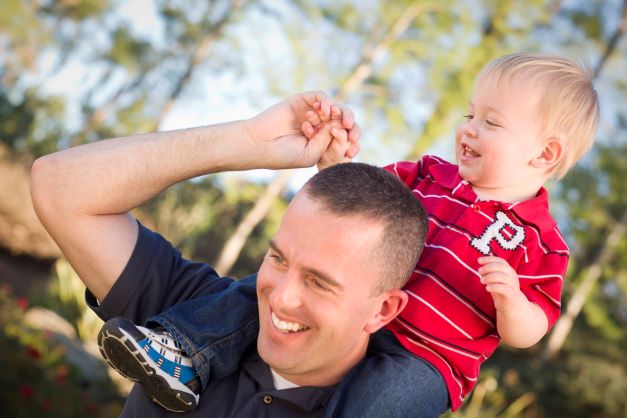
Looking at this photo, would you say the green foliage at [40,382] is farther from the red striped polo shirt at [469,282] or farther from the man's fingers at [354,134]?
the red striped polo shirt at [469,282]

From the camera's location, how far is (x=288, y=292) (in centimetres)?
210

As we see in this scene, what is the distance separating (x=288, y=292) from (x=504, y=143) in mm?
964

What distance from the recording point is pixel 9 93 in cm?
2280

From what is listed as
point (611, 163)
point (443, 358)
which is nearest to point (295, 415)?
point (443, 358)

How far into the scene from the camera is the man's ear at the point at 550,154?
2.58m

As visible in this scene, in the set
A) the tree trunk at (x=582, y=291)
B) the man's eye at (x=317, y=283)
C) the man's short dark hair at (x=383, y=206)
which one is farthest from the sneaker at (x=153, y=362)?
the tree trunk at (x=582, y=291)

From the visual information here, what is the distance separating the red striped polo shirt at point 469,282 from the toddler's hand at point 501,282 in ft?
0.50

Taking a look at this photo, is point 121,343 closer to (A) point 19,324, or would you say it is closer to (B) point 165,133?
(B) point 165,133

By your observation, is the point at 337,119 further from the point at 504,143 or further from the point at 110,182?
the point at 110,182

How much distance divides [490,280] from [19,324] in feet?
24.3

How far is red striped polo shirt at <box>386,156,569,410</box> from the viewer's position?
7.72 ft

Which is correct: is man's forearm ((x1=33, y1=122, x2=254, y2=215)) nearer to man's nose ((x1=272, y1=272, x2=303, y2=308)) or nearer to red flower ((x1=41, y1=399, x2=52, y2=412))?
man's nose ((x1=272, y1=272, x2=303, y2=308))

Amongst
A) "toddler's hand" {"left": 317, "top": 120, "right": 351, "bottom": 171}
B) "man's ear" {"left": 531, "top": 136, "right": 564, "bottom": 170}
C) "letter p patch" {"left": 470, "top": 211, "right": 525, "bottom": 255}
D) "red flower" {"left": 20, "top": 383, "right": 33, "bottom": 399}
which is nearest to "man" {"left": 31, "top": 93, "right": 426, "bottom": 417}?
"letter p patch" {"left": 470, "top": 211, "right": 525, "bottom": 255}

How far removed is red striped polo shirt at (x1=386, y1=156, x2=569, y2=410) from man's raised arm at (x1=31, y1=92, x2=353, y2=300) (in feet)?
2.47
